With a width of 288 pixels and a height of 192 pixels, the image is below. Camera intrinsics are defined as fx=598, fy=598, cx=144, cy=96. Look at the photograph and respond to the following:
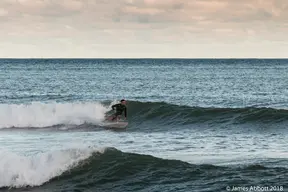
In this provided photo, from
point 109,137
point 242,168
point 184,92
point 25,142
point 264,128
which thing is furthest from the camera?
point 184,92

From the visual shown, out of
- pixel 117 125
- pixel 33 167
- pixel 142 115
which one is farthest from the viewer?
pixel 142 115

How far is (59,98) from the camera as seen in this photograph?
55281 mm

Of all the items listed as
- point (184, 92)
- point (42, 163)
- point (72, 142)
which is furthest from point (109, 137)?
point (184, 92)

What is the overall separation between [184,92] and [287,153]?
39.4 m

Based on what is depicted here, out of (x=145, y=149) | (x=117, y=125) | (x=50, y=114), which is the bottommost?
(x=50, y=114)

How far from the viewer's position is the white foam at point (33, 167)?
737 inches

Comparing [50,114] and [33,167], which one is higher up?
[33,167]

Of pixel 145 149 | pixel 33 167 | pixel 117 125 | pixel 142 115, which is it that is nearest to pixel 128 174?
pixel 33 167

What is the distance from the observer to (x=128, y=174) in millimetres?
19859

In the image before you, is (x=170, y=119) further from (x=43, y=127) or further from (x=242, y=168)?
(x=242, y=168)

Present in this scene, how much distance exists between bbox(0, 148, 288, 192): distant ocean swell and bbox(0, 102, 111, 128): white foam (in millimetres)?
15579

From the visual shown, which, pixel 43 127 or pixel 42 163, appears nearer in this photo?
pixel 42 163

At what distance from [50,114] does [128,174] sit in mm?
20549

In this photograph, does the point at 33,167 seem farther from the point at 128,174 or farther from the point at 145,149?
the point at 145,149
